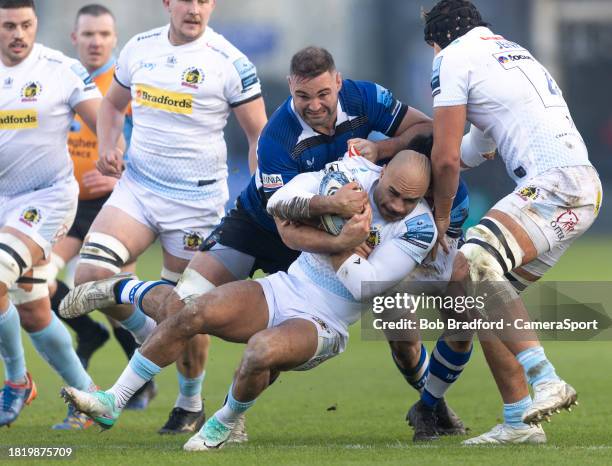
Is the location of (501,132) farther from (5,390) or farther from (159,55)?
(5,390)

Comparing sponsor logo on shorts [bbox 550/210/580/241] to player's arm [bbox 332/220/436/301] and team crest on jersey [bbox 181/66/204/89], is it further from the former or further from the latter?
team crest on jersey [bbox 181/66/204/89]

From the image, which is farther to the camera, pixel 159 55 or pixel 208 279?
pixel 159 55

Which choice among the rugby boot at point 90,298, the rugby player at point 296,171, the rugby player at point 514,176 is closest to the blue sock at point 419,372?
the rugby player at point 296,171

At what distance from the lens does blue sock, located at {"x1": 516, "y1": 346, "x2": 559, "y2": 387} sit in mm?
6477

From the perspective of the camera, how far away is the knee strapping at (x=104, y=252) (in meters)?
8.12

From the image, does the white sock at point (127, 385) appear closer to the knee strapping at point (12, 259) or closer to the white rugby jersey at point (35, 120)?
the knee strapping at point (12, 259)

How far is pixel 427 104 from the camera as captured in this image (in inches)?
1051

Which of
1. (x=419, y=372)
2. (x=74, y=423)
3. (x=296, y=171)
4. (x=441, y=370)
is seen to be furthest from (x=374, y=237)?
(x=74, y=423)

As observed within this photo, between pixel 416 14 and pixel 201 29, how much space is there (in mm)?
18792

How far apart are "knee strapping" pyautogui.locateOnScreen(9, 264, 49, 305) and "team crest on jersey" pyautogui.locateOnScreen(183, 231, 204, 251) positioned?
1027mm

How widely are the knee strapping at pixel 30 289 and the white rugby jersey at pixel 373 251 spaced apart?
2.32m

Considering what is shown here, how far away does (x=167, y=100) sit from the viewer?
334 inches

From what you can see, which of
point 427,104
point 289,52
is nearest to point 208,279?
point 427,104

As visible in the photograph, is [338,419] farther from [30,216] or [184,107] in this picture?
[30,216]
